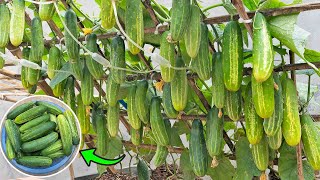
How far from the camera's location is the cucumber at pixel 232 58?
1201 mm

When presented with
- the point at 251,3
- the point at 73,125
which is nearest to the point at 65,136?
the point at 73,125

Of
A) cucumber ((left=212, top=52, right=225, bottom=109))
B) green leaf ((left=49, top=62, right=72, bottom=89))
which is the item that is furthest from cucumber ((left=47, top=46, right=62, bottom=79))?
cucumber ((left=212, top=52, right=225, bottom=109))

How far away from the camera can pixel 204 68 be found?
1.27 m

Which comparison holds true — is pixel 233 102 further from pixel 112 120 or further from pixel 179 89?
pixel 112 120

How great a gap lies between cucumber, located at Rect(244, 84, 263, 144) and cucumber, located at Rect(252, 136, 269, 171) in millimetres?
42

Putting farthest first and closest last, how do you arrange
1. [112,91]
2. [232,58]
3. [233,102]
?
[112,91]
[233,102]
[232,58]

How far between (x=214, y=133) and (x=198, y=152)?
12 cm

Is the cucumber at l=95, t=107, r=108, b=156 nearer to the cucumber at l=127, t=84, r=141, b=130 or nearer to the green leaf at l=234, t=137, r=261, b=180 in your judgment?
the cucumber at l=127, t=84, r=141, b=130

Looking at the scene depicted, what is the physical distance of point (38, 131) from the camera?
1.42 meters

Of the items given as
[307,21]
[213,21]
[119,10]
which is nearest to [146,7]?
[119,10]

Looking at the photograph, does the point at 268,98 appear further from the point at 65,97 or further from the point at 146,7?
the point at 65,97

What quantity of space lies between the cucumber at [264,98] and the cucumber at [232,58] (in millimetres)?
56

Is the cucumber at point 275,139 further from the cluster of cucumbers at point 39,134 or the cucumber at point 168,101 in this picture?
the cluster of cucumbers at point 39,134

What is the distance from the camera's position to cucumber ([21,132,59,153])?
1417 mm
